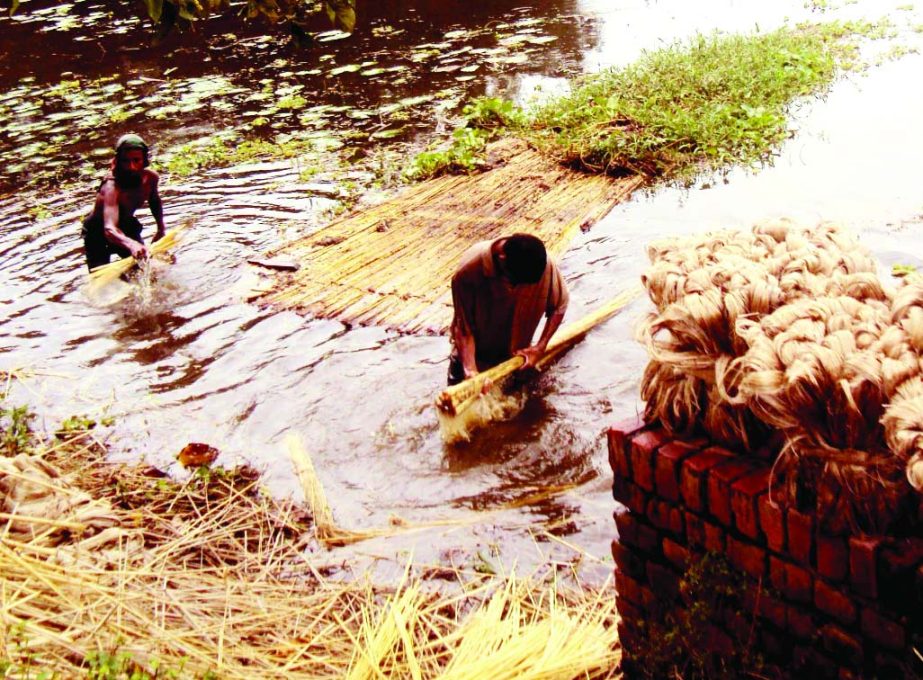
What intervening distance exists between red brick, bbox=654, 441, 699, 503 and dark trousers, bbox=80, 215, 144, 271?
18.2 feet

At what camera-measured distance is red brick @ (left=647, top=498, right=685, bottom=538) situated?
5.62 feet

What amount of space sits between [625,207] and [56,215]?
17.0 ft

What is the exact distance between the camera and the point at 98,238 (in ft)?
21.2

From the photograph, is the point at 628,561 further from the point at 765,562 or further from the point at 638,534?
the point at 765,562

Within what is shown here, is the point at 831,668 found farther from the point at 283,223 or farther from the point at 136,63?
the point at 136,63

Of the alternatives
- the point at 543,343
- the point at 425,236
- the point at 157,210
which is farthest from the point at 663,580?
the point at 157,210

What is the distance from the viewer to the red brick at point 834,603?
1.46 meters

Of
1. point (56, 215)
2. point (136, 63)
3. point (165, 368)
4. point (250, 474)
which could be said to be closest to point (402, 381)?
point (250, 474)

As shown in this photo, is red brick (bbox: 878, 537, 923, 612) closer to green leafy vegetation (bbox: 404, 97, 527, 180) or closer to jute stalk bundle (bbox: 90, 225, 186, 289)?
jute stalk bundle (bbox: 90, 225, 186, 289)

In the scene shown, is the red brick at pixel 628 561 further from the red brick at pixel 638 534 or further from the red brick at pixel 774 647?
the red brick at pixel 774 647

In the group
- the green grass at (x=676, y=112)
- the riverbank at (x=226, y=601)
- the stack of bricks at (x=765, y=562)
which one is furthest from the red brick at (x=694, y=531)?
the green grass at (x=676, y=112)

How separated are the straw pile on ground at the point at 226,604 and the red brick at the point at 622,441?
0.92m

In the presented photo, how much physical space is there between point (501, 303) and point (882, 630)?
294cm

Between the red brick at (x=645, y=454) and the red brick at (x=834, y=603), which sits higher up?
the red brick at (x=645, y=454)
